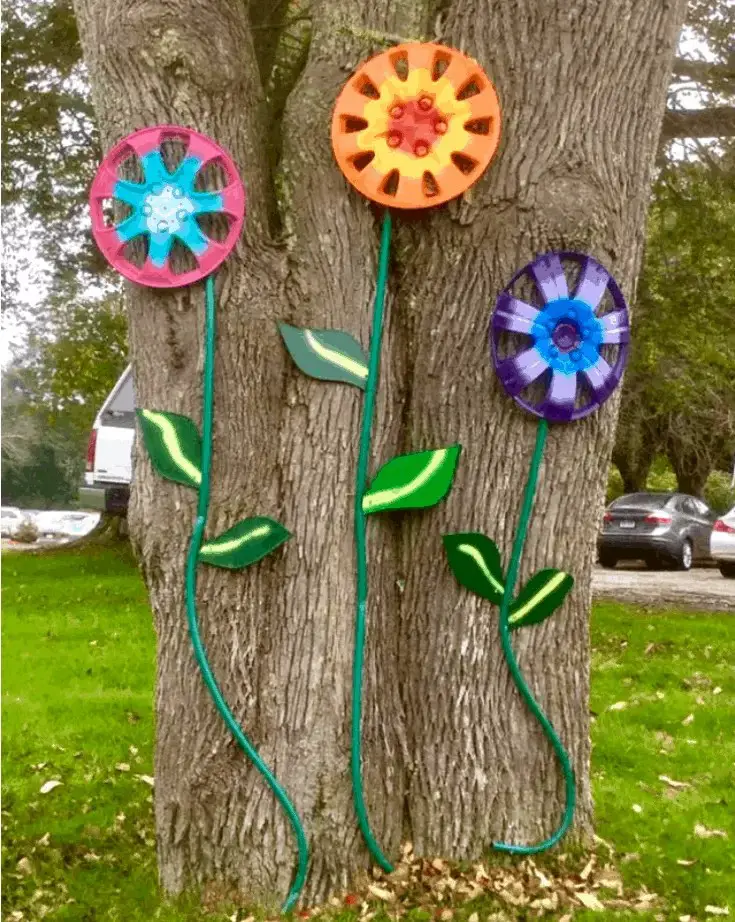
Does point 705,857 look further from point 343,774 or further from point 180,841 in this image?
point 180,841

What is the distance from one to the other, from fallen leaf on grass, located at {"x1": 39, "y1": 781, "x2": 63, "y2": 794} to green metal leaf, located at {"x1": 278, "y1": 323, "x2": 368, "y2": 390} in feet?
7.81

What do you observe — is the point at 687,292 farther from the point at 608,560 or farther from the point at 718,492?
the point at 718,492

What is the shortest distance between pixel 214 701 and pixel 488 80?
78.4 inches

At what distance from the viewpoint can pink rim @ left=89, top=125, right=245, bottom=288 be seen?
9.93 feet

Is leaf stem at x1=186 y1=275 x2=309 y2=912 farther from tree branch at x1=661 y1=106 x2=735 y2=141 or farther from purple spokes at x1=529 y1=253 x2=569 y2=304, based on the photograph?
tree branch at x1=661 y1=106 x2=735 y2=141

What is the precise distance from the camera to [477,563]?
3143 millimetres

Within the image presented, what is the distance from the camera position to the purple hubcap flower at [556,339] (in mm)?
3111

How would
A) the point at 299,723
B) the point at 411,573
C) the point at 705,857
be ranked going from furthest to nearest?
the point at 705,857, the point at 411,573, the point at 299,723

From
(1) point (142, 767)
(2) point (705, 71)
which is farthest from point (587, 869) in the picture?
(2) point (705, 71)

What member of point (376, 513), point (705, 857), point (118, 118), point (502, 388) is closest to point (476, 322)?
point (502, 388)

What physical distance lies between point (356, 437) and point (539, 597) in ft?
2.43

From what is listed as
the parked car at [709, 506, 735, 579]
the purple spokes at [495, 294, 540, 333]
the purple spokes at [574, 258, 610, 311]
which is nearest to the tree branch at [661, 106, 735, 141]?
the purple spokes at [574, 258, 610, 311]

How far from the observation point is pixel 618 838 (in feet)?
12.5

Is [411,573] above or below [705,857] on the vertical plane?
above
